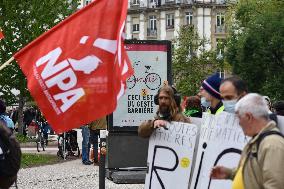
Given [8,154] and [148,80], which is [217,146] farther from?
[148,80]

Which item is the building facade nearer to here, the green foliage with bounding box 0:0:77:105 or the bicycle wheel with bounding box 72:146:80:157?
the green foliage with bounding box 0:0:77:105

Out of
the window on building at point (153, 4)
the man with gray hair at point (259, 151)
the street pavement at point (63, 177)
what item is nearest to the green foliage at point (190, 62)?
the window on building at point (153, 4)

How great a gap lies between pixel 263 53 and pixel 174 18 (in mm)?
45670

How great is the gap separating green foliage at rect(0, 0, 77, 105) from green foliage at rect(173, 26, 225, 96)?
30.1 m

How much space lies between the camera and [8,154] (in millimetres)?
7031

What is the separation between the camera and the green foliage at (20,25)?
3306 centimetres

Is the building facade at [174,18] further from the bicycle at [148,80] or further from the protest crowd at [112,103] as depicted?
the protest crowd at [112,103]

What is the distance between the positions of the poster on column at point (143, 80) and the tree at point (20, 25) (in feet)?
67.1

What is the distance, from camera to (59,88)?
6992 millimetres

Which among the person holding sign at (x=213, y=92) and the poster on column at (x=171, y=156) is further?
the person holding sign at (x=213, y=92)

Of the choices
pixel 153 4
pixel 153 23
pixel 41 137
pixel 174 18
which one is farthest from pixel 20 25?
pixel 153 4

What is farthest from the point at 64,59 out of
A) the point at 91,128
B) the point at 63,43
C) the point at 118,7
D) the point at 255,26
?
the point at 255,26

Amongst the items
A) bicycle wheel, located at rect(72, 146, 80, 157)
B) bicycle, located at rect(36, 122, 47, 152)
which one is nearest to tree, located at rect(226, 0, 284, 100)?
bicycle, located at rect(36, 122, 47, 152)

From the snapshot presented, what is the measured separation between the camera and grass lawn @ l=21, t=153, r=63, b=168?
21.0 m
